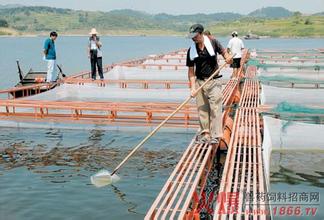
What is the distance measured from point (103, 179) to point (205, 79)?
3.82 m

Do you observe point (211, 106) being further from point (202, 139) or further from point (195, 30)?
point (195, 30)

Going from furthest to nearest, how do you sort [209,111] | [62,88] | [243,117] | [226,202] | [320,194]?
[62,88]
[243,117]
[320,194]
[209,111]
[226,202]

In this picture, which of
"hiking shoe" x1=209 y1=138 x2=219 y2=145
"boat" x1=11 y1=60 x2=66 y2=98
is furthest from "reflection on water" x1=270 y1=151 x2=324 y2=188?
"boat" x1=11 y1=60 x2=66 y2=98

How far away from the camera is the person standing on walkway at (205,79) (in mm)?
9086

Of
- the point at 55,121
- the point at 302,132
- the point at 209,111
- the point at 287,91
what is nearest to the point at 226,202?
Answer: the point at 209,111

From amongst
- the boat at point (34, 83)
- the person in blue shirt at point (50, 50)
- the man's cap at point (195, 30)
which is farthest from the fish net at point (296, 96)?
the man's cap at point (195, 30)

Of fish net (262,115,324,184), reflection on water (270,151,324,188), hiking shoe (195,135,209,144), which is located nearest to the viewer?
hiking shoe (195,135,209,144)

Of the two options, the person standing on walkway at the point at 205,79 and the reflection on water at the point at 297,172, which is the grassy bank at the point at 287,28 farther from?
the person standing on walkway at the point at 205,79

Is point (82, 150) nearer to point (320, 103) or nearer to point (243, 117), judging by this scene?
point (243, 117)

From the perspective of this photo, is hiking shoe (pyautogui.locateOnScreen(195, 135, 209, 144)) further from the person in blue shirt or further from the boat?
the boat

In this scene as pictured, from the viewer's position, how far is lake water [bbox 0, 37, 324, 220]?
9945 mm

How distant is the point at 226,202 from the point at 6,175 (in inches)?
272

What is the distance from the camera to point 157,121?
14.1 metres

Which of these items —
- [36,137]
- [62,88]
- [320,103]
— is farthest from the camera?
[62,88]
